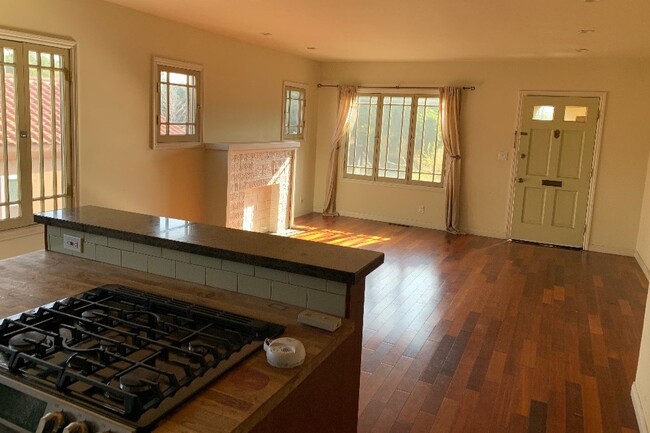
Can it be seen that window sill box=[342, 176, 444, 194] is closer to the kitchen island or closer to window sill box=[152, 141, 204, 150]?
window sill box=[152, 141, 204, 150]

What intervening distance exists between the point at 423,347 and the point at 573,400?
1020 millimetres

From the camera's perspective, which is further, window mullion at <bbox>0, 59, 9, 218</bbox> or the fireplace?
the fireplace

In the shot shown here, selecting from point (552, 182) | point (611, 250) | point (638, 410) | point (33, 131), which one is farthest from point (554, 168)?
point (33, 131)

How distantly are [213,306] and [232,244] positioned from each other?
0.27 meters

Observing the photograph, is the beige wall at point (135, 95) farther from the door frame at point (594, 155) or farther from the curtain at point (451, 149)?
the door frame at point (594, 155)

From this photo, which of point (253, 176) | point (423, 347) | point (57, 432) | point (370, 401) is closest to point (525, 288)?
point (423, 347)

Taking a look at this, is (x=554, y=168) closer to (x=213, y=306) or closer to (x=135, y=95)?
(x=135, y=95)

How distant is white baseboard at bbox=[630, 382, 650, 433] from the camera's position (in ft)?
Result: 9.05

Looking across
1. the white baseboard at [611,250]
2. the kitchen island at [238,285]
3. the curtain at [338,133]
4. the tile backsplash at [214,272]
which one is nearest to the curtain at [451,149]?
the curtain at [338,133]

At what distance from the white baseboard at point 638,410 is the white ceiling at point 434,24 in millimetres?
2668

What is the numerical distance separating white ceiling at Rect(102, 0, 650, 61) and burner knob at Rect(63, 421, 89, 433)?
3764 millimetres

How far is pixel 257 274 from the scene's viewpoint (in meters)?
1.76

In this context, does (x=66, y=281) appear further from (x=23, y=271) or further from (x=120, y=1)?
(x=120, y=1)

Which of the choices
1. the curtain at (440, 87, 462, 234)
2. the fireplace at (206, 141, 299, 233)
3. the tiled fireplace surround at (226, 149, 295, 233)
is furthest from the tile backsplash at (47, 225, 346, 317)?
the curtain at (440, 87, 462, 234)
